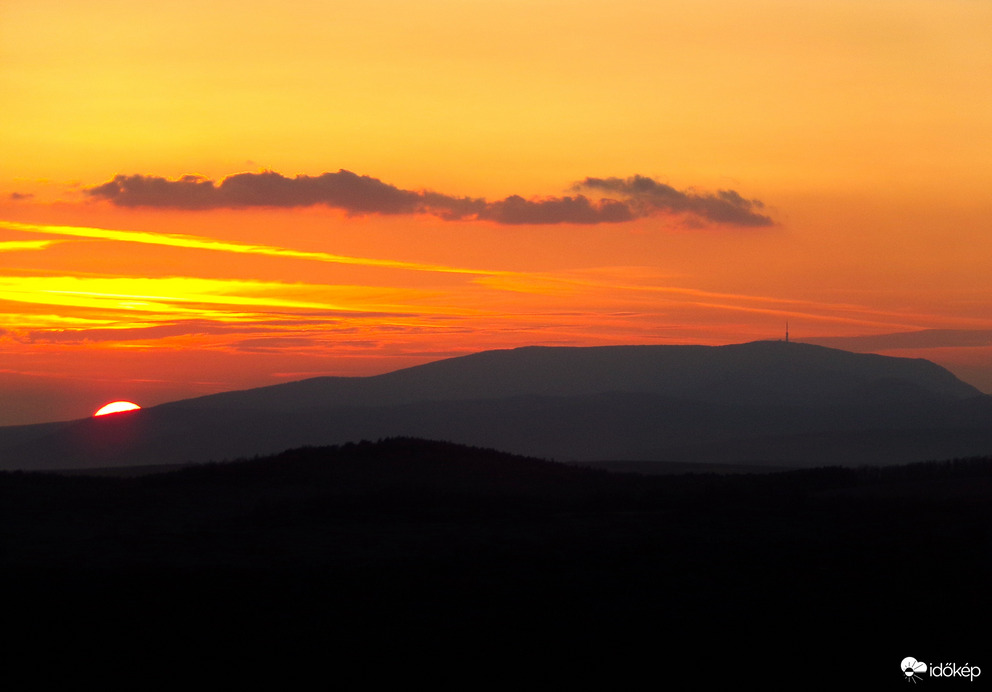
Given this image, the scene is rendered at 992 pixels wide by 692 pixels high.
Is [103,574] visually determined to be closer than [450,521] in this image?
Yes

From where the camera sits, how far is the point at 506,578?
19703mm

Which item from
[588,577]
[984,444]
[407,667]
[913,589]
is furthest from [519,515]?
[984,444]

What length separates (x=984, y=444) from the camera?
137m

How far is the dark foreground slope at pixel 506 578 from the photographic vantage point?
1527cm

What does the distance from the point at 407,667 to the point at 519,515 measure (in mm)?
12814

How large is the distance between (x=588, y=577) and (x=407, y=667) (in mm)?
5916

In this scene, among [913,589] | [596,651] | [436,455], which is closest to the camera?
[596,651]

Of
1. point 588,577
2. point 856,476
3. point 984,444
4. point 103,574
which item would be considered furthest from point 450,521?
point 984,444

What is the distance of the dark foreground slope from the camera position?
601 inches

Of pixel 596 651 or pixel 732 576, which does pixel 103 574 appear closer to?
pixel 596 651

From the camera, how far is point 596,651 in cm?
1555

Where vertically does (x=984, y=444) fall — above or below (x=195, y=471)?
below

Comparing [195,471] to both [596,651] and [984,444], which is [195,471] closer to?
[596,651]

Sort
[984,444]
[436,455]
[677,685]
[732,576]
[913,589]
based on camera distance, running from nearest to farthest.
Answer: [677,685], [913,589], [732,576], [436,455], [984,444]
